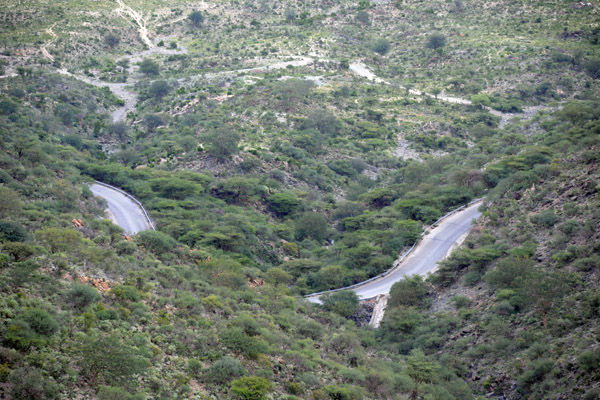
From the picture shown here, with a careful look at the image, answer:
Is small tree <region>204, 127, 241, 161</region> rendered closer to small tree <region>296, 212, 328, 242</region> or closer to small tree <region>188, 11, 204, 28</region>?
small tree <region>296, 212, 328, 242</region>

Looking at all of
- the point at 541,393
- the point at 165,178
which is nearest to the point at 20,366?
the point at 541,393

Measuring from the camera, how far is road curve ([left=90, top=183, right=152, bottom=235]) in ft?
167

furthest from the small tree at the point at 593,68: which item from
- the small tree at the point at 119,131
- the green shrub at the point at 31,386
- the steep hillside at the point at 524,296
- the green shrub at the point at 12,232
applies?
the green shrub at the point at 31,386

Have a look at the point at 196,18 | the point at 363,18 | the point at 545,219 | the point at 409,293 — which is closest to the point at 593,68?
the point at 363,18

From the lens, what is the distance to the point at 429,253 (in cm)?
5244

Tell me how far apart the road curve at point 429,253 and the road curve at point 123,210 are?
650 inches

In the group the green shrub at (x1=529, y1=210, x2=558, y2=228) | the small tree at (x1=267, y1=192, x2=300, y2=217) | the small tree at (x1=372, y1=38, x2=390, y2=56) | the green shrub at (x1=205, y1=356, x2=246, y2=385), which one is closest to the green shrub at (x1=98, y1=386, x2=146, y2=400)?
the green shrub at (x1=205, y1=356, x2=246, y2=385)

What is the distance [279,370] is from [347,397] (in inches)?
144

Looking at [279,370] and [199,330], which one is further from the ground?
[199,330]

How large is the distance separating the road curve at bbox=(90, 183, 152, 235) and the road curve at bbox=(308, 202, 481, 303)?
16.5m

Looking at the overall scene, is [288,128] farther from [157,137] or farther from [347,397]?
[347,397]

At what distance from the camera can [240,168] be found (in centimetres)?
7231

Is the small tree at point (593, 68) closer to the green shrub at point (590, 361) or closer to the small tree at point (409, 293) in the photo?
the small tree at point (409, 293)

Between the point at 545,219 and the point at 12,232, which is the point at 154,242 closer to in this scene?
the point at 12,232
